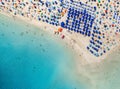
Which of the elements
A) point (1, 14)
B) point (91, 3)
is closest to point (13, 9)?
point (1, 14)

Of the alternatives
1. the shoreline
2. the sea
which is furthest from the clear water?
the shoreline

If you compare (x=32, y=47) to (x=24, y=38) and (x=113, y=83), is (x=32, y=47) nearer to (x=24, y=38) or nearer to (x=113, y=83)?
(x=24, y=38)

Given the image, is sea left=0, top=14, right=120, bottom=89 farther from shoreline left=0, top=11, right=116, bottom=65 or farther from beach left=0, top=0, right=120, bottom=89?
shoreline left=0, top=11, right=116, bottom=65

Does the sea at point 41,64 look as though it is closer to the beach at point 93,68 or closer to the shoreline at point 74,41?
the beach at point 93,68

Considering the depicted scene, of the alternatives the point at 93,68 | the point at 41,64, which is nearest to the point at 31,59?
the point at 41,64

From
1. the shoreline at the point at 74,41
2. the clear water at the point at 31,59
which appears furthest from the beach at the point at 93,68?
the clear water at the point at 31,59

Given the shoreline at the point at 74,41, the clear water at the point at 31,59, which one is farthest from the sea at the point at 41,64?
the shoreline at the point at 74,41

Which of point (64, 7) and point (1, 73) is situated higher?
point (64, 7)

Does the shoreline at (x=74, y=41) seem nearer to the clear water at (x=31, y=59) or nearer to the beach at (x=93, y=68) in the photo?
the beach at (x=93, y=68)
